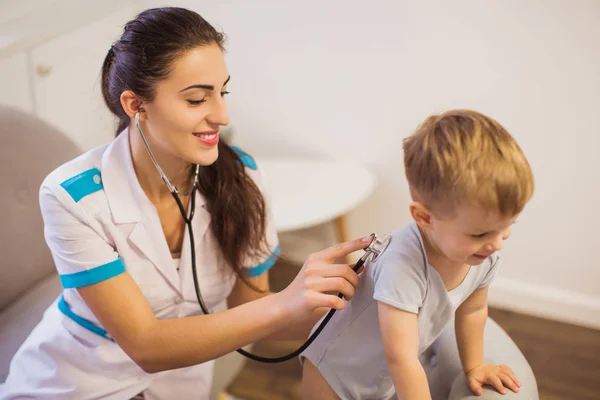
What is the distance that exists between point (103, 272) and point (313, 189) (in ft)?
3.72

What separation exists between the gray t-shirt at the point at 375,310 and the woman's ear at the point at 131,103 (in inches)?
Answer: 19.8

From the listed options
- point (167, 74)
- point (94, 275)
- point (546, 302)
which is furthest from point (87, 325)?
point (546, 302)

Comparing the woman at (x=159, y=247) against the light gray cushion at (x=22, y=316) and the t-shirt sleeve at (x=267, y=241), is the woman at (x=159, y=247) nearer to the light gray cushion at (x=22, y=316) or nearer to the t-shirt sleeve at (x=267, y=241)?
the t-shirt sleeve at (x=267, y=241)

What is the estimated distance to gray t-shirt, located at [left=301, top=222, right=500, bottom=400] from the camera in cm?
85

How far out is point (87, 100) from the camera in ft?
7.16

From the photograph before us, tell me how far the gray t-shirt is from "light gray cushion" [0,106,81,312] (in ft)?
2.49

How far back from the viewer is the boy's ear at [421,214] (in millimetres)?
811

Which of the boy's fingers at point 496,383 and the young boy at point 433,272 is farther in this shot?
the boy's fingers at point 496,383

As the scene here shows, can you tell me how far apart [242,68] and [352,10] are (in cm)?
53

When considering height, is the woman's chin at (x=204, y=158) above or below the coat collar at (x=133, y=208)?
above

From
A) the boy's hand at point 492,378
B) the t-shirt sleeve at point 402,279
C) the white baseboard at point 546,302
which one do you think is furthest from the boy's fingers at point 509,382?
the white baseboard at point 546,302

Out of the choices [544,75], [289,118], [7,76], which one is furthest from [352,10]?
[7,76]

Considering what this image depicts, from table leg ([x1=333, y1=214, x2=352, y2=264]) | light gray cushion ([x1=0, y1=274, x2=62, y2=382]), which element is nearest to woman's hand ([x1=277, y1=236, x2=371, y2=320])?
light gray cushion ([x1=0, y1=274, x2=62, y2=382])

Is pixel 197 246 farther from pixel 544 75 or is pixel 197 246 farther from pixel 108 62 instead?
pixel 544 75
